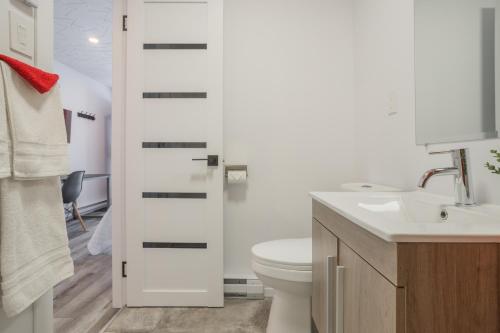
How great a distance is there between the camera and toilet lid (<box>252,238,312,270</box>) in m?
1.34

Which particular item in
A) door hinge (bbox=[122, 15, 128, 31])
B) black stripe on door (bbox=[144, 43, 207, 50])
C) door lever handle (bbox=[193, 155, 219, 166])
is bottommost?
door lever handle (bbox=[193, 155, 219, 166])

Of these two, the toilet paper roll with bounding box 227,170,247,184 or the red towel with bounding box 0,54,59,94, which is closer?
the red towel with bounding box 0,54,59,94

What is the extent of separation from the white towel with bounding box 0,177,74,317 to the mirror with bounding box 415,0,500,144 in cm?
138

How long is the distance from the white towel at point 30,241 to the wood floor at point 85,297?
0.95 metres

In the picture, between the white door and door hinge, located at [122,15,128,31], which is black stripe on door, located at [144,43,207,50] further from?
door hinge, located at [122,15,128,31]

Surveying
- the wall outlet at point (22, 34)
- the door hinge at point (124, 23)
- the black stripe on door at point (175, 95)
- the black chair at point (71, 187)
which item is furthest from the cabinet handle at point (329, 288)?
the black chair at point (71, 187)

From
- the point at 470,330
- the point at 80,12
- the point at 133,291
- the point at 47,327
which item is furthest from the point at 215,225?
the point at 80,12

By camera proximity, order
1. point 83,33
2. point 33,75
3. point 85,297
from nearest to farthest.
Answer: point 33,75 → point 85,297 → point 83,33

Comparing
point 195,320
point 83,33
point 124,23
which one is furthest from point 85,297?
point 83,33

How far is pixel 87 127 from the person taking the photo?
197 inches

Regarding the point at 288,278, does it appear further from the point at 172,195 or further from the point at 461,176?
the point at 172,195

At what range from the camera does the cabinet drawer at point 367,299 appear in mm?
560

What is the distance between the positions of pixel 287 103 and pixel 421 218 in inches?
51.2

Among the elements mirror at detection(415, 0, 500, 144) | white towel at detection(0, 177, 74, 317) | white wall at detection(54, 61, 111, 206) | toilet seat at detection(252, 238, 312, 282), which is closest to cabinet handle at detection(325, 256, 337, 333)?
toilet seat at detection(252, 238, 312, 282)
